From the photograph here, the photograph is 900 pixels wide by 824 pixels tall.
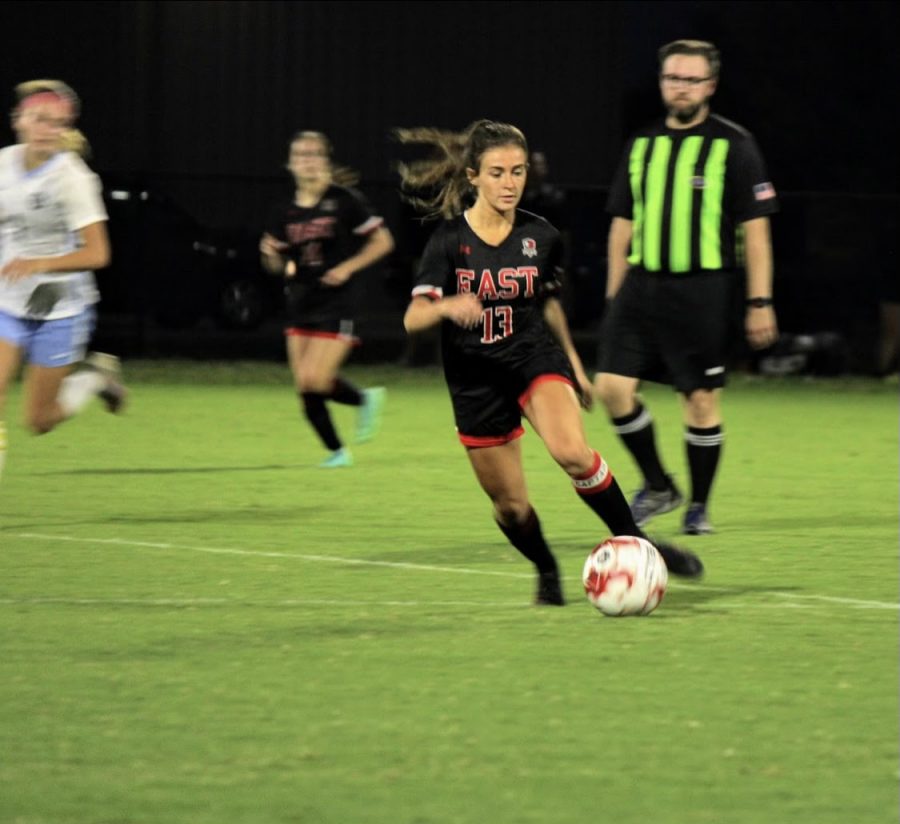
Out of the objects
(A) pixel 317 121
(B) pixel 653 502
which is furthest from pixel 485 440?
(A) pixel 317 121

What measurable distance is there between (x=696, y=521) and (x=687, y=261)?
1141mm

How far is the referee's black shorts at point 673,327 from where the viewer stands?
375 inches

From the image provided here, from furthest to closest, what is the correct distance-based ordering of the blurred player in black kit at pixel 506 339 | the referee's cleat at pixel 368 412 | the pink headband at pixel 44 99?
the referee's cleat at pixel 368 412, the pink headband at pixel 44 99, the blurred player in black kit at pixel 506 339

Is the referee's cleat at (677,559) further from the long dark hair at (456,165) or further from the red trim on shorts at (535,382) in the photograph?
the long dark hair at (456,165)

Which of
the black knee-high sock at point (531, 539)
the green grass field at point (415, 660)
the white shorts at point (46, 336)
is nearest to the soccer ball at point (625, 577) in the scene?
the green grass field at point (415, 660)

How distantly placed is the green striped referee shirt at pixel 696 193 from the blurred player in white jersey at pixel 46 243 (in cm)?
236

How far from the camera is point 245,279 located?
75.8 feet

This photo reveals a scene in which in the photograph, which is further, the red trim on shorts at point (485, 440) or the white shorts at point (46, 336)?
the white shorts at point (46, 336)

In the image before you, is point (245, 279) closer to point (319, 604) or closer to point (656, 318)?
point (656, 318)

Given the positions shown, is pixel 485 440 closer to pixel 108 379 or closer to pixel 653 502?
pixel 653 502

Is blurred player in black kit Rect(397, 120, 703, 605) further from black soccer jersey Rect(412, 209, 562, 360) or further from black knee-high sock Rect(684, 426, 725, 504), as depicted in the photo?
black knee-high sock Rect(684, 426, 725, 504)

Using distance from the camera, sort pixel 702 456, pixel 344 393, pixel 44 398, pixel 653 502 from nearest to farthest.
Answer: pixel 702 456 → pixel 44 398 → pixel 653 502 → pixel 344 393

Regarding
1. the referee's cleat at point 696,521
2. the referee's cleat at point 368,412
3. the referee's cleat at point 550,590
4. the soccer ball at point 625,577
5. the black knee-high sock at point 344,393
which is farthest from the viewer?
the referee's cleat at point 368,412

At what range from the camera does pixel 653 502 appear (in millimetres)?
9898
